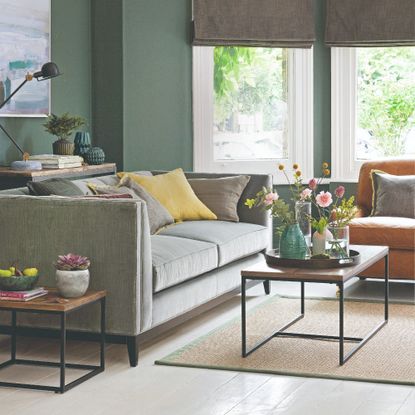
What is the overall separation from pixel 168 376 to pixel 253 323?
1.15 metres

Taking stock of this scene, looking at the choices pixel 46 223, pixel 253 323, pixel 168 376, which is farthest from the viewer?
pixel 253 323

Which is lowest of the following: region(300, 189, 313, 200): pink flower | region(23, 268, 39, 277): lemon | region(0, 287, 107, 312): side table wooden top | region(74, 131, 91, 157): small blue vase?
region(0, 287, 107, 312): side table wooden top

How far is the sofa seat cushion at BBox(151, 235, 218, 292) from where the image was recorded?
4461 mm

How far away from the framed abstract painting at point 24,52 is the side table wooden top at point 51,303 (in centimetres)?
191

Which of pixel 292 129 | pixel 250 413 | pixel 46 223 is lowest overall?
pixel 250 413

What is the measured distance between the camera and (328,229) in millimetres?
4758

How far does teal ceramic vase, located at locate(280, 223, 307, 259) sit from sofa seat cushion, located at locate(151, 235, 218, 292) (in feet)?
1.63

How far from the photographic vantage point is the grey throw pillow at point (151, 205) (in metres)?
5.43

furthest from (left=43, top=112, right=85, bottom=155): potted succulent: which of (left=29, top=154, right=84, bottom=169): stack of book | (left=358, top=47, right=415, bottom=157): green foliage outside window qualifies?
(left=358, top=47, right=415, bottom=157): green foliage outside window

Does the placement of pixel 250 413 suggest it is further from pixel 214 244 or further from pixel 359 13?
pixel 359 13

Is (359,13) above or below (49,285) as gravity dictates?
above

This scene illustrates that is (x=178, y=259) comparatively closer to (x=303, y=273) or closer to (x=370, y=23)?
(x=303, y=273)

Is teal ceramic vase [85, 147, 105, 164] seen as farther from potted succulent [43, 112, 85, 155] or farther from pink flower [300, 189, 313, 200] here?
pink flower [300, 189, 313, 200]

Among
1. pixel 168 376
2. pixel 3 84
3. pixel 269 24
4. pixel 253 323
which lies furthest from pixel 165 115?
pixel 168 376
